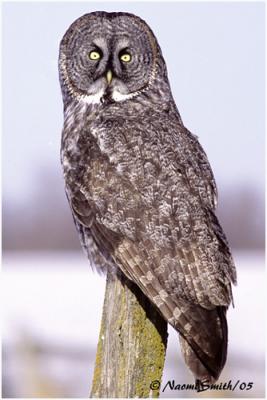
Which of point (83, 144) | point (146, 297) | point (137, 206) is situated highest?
→ point (83, 144)

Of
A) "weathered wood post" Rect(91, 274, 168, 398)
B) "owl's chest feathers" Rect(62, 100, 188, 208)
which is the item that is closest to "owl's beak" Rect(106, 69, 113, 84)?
"owl's chest feathers" Rect(62, 100, 188, 208)

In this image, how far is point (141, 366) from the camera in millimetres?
4078

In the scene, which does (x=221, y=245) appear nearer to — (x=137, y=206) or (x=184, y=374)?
(x=137, y=206)

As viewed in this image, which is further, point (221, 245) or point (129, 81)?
point (129, 81)

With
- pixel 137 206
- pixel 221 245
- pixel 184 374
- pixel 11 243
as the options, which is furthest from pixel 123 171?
pixel 11 243

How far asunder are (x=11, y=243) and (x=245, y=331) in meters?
5.79

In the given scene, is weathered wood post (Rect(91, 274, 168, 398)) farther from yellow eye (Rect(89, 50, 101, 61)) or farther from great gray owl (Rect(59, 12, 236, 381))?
yellow eye (Rect(89, 50, 101, 61))

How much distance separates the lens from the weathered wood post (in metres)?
4.07

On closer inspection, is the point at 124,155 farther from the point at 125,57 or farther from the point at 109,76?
the point at 125,57

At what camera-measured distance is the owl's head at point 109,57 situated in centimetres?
494

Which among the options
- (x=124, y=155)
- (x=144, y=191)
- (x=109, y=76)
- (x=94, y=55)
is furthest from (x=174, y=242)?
(x=94, y=55)

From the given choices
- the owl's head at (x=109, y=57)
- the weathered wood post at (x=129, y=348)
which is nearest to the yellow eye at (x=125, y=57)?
the owl's head at (x=109, y=57)

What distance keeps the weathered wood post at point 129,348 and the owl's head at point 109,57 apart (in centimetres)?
122

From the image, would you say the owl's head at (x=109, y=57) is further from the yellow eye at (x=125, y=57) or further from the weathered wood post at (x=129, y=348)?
the weathered wood post at (x=129, y=348)
